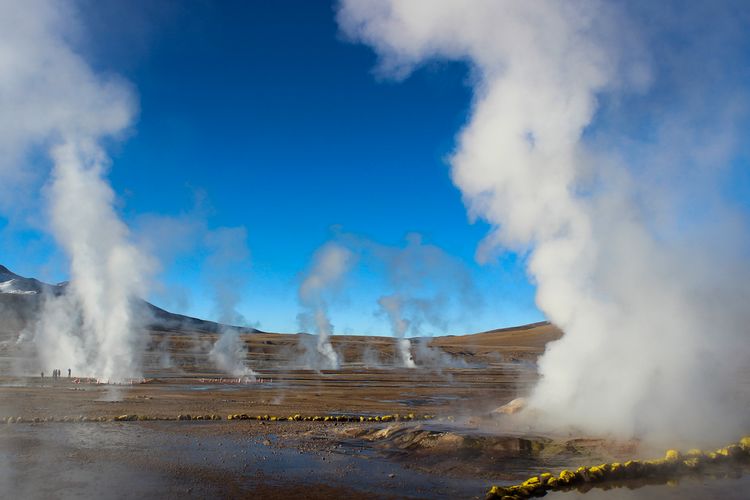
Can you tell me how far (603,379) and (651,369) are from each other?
1818 mm

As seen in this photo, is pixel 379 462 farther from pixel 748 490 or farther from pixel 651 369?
pixel 651 369

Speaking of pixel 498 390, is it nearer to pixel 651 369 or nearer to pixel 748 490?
pixel 651 369

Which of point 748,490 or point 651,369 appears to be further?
point 651,369

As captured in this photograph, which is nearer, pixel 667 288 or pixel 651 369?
pixel 651 369

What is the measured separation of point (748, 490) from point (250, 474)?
12757 mm

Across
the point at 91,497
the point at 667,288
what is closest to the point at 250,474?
the point at 91,497

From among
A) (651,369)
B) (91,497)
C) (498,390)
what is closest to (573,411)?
(651,369)

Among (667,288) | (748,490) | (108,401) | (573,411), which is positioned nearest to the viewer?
(748,490)

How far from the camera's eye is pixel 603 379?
2122 cm

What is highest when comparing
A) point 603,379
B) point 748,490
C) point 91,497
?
point 603,379

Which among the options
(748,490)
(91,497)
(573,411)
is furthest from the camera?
(573,411)

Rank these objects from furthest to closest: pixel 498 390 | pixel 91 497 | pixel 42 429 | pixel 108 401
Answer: pixel 498 390
pixel 108 401
pixel 42 429
pixel 91 497

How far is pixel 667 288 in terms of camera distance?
22719 millimetres

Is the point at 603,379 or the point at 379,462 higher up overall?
the point at 603,379
